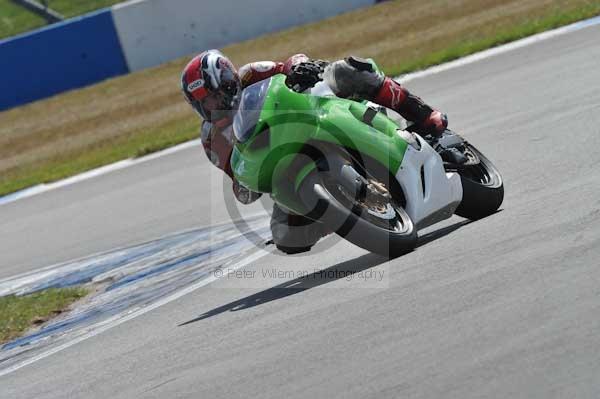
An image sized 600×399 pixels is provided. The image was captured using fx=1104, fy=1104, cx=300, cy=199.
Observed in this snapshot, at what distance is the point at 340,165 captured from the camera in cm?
561

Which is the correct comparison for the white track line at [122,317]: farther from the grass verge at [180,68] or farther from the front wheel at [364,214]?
the grass verge at [180,68]

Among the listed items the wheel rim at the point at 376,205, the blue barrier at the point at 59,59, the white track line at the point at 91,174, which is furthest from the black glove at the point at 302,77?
the blue barrier at the point at 59,59

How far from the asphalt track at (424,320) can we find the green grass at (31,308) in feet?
4.36

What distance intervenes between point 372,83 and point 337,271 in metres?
1.11

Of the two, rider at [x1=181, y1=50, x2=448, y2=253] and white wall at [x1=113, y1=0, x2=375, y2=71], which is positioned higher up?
rider at [x1=181, y1=50, x2=448, y2=253]

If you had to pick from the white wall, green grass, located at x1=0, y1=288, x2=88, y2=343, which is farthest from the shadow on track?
Answer: the white wall

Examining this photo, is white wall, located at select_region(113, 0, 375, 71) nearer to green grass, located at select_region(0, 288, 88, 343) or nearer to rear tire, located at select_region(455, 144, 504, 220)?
green grass, located at select_region(0, 288, 88, 343)

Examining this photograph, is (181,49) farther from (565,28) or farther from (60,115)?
(565,28)

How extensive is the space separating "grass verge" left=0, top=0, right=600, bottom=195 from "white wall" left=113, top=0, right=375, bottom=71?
0.55m

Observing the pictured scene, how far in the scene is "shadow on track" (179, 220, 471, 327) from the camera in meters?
5.99

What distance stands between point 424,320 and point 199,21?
19409mm

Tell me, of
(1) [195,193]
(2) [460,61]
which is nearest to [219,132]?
(1) [195,193]

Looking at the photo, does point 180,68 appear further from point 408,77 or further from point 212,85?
point 212,85

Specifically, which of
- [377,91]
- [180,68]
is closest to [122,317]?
[377,91]
